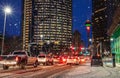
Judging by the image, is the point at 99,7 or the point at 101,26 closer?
the point at 99,7

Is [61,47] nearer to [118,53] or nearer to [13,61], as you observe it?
[118,53]

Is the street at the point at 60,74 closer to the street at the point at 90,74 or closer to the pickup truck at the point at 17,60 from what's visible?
the street at the point at 90,74

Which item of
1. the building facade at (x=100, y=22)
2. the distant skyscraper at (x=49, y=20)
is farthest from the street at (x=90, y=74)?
the building facade at (x=100, y=22)

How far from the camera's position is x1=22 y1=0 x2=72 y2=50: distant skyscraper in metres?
89.6

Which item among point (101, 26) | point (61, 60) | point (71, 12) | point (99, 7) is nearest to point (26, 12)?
point (61, 60)

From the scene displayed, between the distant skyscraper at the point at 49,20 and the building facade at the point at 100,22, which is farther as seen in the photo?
the building facade at the point at 100,22

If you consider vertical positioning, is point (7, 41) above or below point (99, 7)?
below

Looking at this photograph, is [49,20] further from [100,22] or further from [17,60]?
[17,60]

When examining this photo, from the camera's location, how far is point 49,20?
4769 inches

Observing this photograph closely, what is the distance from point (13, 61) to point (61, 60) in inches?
1480

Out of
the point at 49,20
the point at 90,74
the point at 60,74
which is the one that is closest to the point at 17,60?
the point at 60,74

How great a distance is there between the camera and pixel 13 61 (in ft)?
119

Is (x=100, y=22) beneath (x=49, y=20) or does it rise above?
above

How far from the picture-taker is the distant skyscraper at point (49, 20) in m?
89.6
